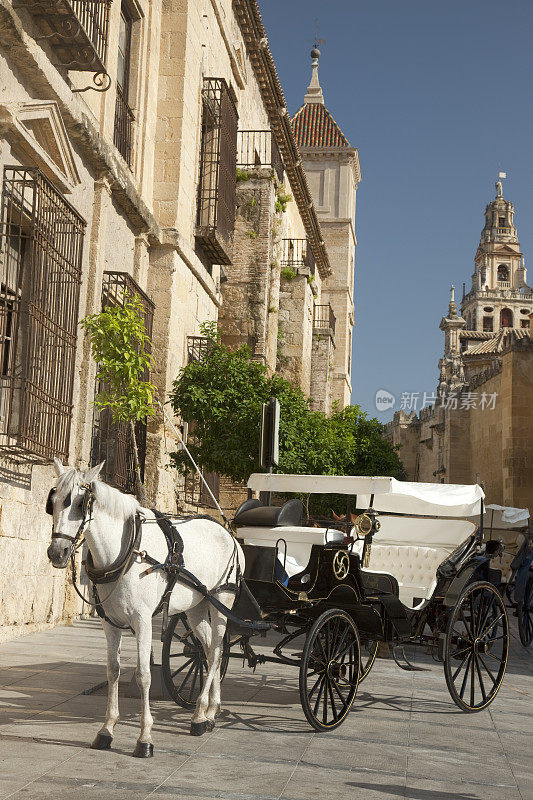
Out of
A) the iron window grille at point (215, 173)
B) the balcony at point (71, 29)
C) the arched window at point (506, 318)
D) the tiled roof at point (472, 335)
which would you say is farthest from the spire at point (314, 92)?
the arched window at point (506, 318)

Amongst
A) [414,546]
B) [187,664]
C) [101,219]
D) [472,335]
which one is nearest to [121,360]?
[101,219]

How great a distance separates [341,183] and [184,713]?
39.9 metres

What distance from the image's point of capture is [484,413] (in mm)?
41062

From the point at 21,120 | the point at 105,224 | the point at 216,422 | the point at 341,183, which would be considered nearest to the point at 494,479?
the point at 341,183

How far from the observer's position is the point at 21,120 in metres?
8.55

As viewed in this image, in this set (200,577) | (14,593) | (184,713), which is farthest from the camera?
(14,593)

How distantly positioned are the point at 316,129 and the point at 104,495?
42401 millimetres

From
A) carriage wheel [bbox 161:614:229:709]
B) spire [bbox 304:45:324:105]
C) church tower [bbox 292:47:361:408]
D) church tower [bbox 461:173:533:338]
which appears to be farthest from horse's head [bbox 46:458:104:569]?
church tower [bbox 461:173:533:338]

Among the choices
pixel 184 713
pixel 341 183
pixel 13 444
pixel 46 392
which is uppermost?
pixel 341 183

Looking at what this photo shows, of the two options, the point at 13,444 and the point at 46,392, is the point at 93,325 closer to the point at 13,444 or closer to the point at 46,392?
the point at 46,392

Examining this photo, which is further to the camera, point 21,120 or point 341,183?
point 341,183

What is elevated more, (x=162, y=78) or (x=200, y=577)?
(x=162, y=78)

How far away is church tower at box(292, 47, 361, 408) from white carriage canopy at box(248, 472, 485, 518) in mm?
34404

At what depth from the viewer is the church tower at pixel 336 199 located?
144 ft
